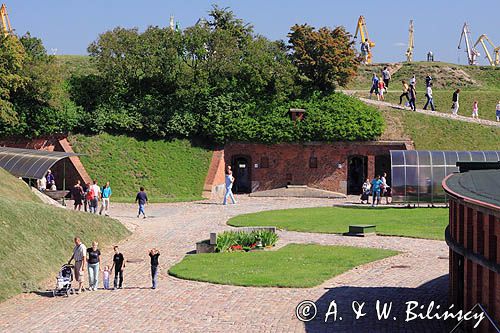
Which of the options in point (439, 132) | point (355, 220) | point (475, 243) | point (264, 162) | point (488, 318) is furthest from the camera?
point (439, 132)

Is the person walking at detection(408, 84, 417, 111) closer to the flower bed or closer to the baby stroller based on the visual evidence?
the flower bed

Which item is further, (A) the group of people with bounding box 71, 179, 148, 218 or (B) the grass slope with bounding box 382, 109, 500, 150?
(B) the grass slope with bounding box 382, 109, 500, 150

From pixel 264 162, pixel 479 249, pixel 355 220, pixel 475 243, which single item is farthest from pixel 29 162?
pixel 479 249

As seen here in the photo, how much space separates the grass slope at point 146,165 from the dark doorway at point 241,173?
2.32 metres

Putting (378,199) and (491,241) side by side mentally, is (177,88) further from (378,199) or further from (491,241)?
(491,241)

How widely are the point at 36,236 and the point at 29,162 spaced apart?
12.1m

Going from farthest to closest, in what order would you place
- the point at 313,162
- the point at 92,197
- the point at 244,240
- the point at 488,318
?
the point at 313,162, the point at 92,197, the point at 244,240, the point at 488,318

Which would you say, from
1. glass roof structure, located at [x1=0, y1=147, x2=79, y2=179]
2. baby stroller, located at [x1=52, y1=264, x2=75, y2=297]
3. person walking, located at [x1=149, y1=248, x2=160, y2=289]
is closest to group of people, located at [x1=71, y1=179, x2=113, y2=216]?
glass roof structure, located at [x1=0, y1=147, x2=79, y2=179]

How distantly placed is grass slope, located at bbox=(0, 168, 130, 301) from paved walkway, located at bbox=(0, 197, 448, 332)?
5.10ft

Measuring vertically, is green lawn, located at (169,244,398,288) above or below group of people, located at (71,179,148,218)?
below

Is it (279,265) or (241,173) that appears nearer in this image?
(279,265)

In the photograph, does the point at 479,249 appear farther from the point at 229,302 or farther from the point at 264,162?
the point at 264,162

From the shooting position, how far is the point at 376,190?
1667 inches

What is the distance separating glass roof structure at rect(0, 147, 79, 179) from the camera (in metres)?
39.1
